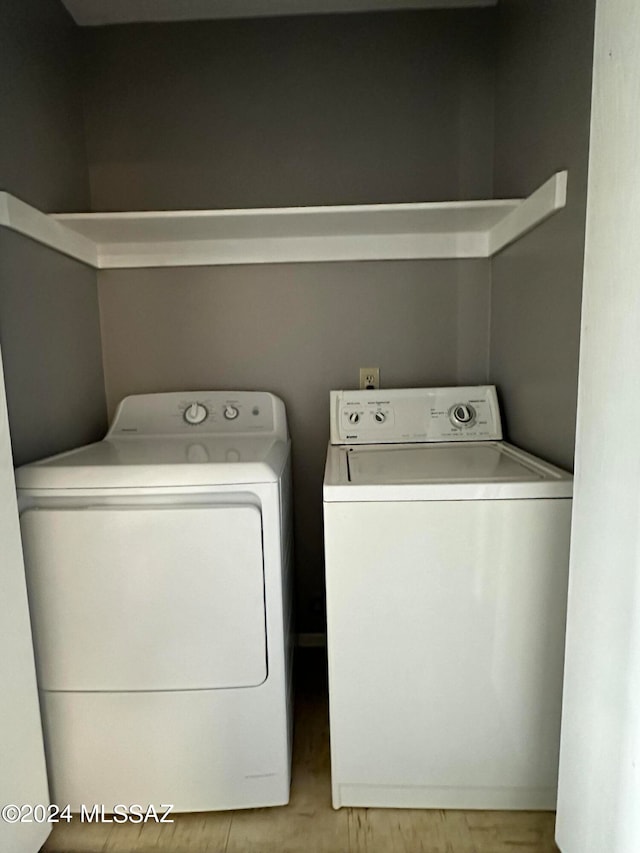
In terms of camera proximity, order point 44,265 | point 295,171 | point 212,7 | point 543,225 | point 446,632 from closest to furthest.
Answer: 1. point 446,632
2. point 543,225
3. point 44,265
4. point 212,7
5. point 295,171

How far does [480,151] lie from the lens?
1865mm

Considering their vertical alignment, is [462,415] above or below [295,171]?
below

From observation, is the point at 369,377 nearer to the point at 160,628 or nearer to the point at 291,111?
the point at 291,111

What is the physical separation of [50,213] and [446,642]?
1.64 metres

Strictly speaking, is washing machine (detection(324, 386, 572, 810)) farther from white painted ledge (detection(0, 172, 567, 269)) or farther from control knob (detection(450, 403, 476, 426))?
white painted ledge (detection(0, 172, 567, 269))

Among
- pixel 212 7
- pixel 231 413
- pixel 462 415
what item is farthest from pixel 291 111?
pixel 462 415

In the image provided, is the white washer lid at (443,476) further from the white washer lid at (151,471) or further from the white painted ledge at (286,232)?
the white painted ledge at (286,232)

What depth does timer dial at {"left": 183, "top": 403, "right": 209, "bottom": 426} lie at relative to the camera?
1841 mm

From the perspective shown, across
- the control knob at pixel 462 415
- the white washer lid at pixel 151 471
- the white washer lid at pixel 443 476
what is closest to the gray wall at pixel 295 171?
the control knob at pixel 462 415

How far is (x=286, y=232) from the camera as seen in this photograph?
1.79 m

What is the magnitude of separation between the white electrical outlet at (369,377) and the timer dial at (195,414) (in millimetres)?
586

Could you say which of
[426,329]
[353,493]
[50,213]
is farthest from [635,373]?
[50,213]

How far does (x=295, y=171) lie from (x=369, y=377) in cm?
79

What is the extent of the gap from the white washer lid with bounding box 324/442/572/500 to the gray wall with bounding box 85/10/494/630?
51 centimetres
